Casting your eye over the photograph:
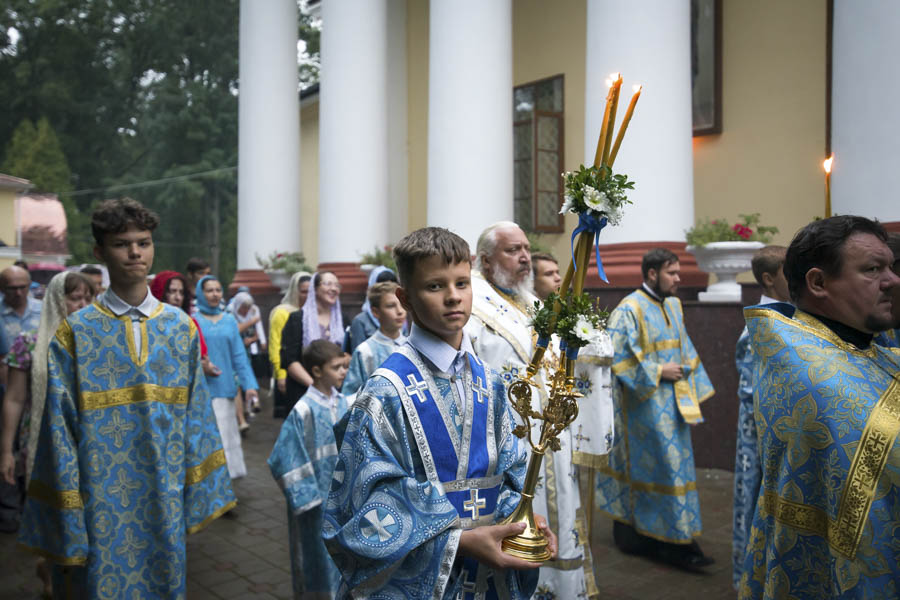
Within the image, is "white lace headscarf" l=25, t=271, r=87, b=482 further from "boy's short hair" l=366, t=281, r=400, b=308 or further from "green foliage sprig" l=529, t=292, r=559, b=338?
"green foliage sprig" l=529, t=292, r=559, b=338

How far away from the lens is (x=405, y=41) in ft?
48.9

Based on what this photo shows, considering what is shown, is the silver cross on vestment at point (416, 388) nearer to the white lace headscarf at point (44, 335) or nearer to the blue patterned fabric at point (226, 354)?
the white lace headscarf at point (44, 335)

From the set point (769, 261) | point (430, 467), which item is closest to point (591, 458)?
point (769, 261)

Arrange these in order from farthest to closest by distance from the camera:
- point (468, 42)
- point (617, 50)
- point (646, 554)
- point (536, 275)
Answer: point (468, 42), point (617, 50), point (646, 554), point (536, 275)

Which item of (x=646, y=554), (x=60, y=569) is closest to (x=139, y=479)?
(x=60, y=569)

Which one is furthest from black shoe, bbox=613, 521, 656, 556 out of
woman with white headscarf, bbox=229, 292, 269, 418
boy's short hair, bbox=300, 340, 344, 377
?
woman with white headscarf, bbox=229, 292, 269, 418

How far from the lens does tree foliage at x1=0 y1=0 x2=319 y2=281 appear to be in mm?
35906

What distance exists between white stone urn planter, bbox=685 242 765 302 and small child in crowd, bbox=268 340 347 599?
4783 mm

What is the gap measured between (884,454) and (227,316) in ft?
20.2

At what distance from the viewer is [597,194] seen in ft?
6.32

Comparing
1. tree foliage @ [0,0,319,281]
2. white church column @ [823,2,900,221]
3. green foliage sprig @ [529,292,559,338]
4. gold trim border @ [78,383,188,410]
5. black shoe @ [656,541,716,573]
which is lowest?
black shoe @ [656,541,716,573]

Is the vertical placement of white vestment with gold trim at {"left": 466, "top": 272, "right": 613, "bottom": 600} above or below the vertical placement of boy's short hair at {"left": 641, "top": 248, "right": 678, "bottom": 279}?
below

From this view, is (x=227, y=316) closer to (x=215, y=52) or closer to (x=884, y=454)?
(x=884, y=454)

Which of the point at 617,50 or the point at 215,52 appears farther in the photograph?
the point at 215,52
